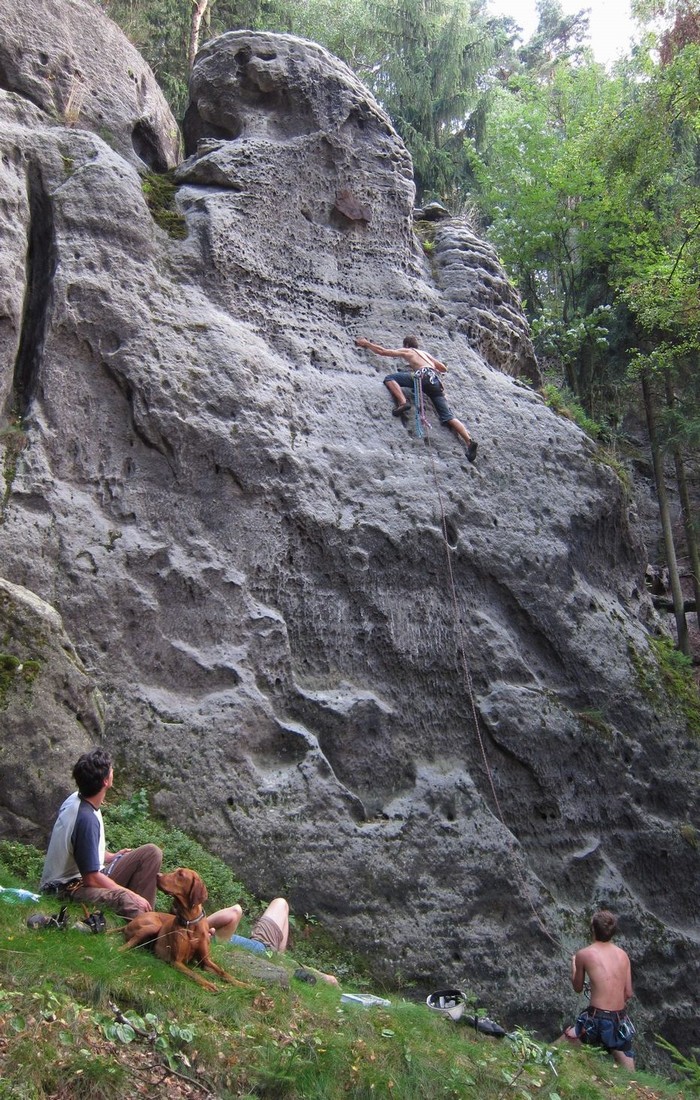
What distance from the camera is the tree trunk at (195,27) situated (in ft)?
62.1

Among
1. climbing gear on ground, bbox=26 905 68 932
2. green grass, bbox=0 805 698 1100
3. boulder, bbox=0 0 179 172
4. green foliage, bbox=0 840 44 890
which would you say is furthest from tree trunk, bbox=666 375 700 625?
climbing gear on ground, bbox=26 905 68 932

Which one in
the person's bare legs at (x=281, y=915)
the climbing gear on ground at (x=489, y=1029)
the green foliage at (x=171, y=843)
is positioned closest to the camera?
the climbing gear on ground at (x=489, y=1029)

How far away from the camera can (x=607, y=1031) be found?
6.95m

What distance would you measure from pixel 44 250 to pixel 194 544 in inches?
135

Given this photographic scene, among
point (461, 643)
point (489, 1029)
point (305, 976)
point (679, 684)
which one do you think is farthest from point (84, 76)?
point (489, 1029)

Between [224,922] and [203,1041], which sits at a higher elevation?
[224,922]

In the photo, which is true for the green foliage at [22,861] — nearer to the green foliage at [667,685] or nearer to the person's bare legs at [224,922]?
the person's bare legs at [224,922]

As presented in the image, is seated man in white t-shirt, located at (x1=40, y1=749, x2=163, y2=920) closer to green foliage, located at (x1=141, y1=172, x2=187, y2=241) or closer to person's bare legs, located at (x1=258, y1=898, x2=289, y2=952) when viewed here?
person's bare legs, located at (x1=258, y1=898, x2=289, y2=952)

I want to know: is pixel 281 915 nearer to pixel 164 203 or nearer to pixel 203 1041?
pixel 203 1041

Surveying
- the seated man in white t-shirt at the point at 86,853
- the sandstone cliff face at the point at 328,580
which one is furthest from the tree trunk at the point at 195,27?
the seated man in white t-shirt at the point at 86,853

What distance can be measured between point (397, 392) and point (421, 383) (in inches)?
14.1

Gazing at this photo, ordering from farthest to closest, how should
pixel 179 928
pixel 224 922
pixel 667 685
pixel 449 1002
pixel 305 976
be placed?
pixel 667 685 → pixel 449 1002 → pixel 305 976 → pixel 224 922 → pixel 179 928

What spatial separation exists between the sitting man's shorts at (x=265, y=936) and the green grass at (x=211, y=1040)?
0.65 feet

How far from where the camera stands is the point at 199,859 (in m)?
7.12
